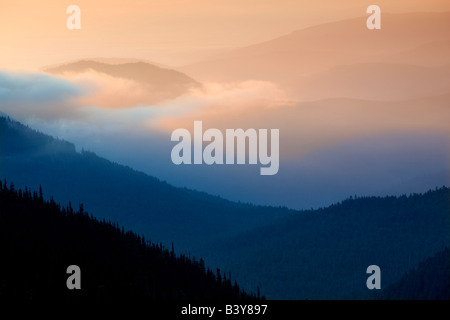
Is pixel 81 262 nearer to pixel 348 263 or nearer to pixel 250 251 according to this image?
pixel 348 263

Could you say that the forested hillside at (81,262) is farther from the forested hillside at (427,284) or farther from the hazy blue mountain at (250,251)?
the hazy blue mountain at (250,251)

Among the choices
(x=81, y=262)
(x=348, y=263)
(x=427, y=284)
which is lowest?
(x=427, y=284)

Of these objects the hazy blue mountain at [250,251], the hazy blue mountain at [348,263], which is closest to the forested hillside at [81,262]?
the hazy blue mountain at [250,251]

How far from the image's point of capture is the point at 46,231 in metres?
91.7

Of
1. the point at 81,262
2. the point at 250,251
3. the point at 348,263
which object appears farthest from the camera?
the point at 250,251

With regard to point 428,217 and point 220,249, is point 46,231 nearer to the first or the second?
point 220,249

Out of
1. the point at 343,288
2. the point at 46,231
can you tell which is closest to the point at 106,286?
the point at 46,231

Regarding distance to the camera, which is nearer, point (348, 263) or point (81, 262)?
point (81, 262)

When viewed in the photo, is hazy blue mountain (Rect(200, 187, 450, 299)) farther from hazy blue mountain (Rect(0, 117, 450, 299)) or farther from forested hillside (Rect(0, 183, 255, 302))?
forested hillside (Rect(0, 183, 255, 302))

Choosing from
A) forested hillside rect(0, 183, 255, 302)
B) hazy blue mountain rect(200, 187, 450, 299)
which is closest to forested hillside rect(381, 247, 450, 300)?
hazy blue mountain rect(200, 187, 450, 299)

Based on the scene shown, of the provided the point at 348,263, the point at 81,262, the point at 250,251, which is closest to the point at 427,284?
the point at 81,262

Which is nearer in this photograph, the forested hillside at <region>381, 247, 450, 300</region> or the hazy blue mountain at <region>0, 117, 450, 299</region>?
the forested hillside at <region>381, 247, 450, 300</region>

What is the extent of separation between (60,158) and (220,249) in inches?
1904

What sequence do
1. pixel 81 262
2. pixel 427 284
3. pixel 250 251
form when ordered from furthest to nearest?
pixel 250 251
pixel 427 284
pixel 81 262
